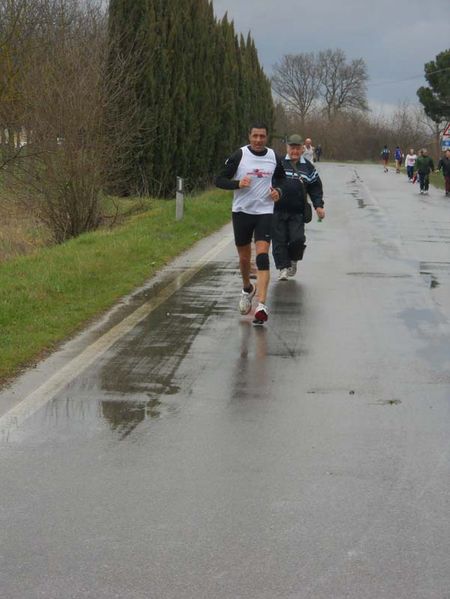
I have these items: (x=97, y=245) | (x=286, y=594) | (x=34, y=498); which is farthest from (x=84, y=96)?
(x=286, y=594)

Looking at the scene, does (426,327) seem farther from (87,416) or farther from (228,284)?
(87,416)

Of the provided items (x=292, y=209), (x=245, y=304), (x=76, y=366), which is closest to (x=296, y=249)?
(x=292, y=209)

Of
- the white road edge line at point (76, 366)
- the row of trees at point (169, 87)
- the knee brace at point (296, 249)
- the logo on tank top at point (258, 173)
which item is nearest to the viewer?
the white road edge line at point (76, 366)

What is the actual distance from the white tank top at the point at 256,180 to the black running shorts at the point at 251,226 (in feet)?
0.20

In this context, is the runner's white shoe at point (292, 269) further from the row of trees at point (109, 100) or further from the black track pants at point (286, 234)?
the row of trees at point (109, 100)

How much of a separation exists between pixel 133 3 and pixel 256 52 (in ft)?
74.1

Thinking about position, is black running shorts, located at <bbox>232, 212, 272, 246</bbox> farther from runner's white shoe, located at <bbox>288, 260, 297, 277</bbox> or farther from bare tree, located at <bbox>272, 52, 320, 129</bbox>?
bare tree, located at <bbox>272, 52, 320, 129</bbox>

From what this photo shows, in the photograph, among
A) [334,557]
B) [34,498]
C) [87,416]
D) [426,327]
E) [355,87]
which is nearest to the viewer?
[334,557]

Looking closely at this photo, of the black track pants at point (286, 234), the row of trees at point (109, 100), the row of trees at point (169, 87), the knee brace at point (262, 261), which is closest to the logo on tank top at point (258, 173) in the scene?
the knee brace at point (262, 261)

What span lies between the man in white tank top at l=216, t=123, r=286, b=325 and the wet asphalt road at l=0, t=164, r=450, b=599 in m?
0.61

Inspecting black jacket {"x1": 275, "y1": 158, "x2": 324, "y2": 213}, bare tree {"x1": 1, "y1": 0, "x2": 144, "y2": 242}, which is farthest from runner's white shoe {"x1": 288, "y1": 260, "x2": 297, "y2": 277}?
bare tree {"x1": 1, "y1": 0, "x2": 144, "y2": 242}

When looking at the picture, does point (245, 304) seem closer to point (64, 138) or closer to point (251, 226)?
point (251, 226)

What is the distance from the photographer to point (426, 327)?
32.2 ft

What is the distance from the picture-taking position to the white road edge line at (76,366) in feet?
21.3
